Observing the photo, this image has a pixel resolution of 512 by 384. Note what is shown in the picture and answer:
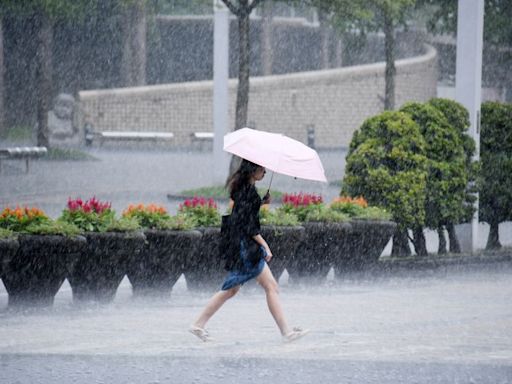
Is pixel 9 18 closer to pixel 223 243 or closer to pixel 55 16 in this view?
pixel 55 16

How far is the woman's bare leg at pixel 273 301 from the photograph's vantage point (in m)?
9.77

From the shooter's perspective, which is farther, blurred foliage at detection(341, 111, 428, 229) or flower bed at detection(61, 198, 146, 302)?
blurred foliage at detection(341, 111, 428, 229)

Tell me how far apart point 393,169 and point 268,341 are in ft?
21.3

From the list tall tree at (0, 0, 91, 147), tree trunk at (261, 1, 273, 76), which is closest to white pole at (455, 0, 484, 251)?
tall tree at (0, 0, 91, 147)

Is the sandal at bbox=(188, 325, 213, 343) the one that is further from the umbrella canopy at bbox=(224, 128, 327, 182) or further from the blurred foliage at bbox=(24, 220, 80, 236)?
the blurred foliage at bbox=(24, 220, 80, 236)

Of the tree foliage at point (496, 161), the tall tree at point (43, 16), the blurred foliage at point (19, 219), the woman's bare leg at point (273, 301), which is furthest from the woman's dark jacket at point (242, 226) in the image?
the tall tree at point (43, 16)

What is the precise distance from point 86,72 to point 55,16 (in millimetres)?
17909

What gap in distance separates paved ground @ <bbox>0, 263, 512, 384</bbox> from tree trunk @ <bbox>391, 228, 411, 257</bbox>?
8.52 ft

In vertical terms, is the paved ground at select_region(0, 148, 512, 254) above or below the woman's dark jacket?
below

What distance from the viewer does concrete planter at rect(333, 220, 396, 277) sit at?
47.9ft

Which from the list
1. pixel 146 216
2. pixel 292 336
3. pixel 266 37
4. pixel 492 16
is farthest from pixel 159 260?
pixel 266 37

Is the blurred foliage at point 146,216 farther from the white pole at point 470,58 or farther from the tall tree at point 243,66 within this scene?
the tall tree at point 243,66

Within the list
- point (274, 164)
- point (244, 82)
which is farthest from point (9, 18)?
point (274, 164)

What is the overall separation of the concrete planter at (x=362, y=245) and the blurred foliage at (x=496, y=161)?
3.15 meters
